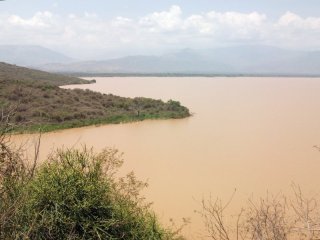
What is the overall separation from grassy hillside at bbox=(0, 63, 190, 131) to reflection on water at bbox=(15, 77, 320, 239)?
1552 mm

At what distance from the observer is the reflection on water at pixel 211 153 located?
12.8 metres

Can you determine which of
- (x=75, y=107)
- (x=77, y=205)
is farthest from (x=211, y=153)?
(x=75, y=107)

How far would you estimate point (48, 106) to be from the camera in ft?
94.5

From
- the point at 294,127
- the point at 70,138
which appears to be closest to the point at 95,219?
the point at 70,138

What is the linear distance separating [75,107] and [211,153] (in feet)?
46.6

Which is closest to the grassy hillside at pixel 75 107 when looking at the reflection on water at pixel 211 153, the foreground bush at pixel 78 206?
the reflection on water at pixel 211 153

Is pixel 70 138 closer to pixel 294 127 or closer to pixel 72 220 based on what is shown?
pixel 294 127

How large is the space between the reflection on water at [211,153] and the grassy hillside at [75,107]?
1.55 m

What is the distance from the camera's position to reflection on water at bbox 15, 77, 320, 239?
42.0 feet

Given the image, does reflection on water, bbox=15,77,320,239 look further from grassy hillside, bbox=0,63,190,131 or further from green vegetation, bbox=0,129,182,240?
green vegetation, bbox=0,129,182,240

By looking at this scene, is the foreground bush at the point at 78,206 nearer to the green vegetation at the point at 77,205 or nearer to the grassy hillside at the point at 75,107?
the green vegetation at the point at 77,205

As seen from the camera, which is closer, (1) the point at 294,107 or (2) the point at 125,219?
(2) the point at 125,219

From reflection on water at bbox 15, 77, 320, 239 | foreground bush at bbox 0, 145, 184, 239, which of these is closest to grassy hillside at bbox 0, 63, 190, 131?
reflection on water at bbox 15, 77, 320, 239

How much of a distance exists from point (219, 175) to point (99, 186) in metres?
8.06
